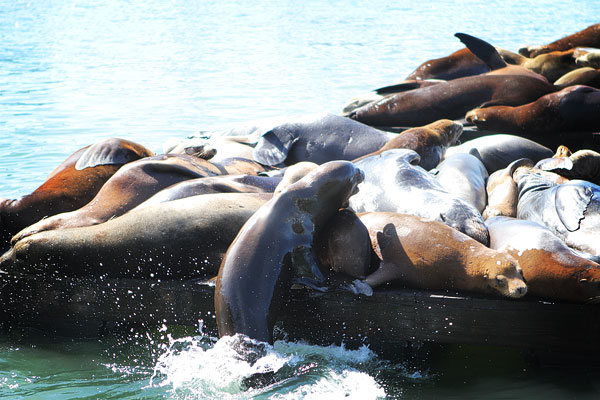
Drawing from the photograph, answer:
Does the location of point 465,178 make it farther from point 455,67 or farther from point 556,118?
point 455,67

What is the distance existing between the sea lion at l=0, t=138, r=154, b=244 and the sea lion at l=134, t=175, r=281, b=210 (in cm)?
61

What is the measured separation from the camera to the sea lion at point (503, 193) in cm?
452

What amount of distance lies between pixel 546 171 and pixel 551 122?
1648mm

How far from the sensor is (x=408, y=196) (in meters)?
4.09

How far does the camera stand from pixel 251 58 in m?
17.2

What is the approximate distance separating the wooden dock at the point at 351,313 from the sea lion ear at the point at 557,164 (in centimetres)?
214

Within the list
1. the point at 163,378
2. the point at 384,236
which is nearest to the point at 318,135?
the point at 384,236

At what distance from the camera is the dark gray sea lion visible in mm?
6535

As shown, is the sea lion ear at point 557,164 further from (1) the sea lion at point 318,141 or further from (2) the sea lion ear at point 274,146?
(2) the sea lion ear at point 274,146

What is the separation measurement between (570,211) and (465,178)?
3.22 feet

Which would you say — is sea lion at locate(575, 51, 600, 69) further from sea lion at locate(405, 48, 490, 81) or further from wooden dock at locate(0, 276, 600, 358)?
wooden dock at locate(0, 276, 600, 358)

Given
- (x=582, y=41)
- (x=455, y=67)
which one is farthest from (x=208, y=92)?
(x=582, y=41)

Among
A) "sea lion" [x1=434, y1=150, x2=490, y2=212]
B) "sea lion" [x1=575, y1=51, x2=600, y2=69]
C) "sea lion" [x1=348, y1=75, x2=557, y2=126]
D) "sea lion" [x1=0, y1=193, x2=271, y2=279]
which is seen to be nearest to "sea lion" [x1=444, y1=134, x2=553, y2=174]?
"sea lion" [x1=434, y1=150, x2=490, y2=212]

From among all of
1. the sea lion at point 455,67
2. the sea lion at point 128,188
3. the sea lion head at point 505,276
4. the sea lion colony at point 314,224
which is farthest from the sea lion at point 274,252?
the sea lion at point 455,67
